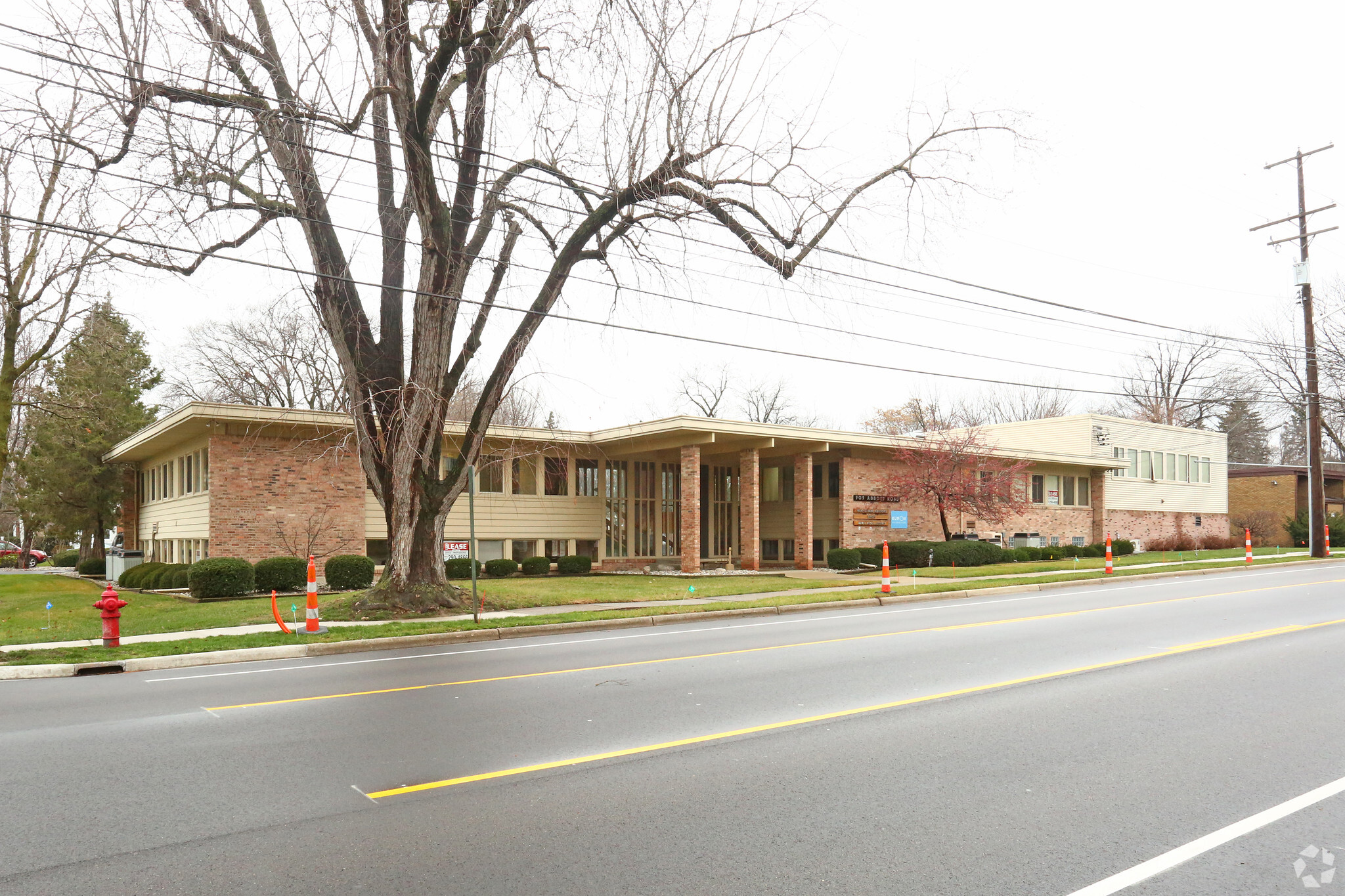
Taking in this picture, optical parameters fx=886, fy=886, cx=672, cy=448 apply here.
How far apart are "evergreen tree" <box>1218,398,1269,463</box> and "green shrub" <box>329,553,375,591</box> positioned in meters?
63.0

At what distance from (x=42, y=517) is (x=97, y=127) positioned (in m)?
34.0

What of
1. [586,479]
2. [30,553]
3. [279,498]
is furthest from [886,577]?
[30,553]

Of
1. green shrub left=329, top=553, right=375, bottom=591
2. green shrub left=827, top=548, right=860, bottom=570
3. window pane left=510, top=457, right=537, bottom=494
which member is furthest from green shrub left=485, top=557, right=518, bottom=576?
→ green shrub left=827, top=548, right=860, bottom=570

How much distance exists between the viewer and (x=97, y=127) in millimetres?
13156

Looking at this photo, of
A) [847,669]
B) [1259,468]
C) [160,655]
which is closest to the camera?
[847,669]

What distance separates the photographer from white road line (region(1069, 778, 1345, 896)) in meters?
3.91

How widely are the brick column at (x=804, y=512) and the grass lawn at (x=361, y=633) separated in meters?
11.1

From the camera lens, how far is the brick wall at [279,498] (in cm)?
2353

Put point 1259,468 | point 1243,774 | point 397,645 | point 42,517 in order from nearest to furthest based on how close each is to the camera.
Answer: point 1243,774, point 397,645, point 42,517, point 1259,468

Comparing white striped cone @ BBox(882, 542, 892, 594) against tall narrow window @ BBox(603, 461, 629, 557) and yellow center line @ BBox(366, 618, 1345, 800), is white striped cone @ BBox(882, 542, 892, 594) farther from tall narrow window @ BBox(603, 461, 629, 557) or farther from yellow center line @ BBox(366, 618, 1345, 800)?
tall narrow window @ BBox(603, 461, 629, 557)

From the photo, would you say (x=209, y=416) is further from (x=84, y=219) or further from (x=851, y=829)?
(x=851, y=829)

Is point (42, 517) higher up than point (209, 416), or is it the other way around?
point (209, 416)

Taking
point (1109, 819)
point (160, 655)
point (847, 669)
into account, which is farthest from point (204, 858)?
point (160, 655)

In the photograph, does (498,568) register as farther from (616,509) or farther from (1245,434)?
(1245,434)
